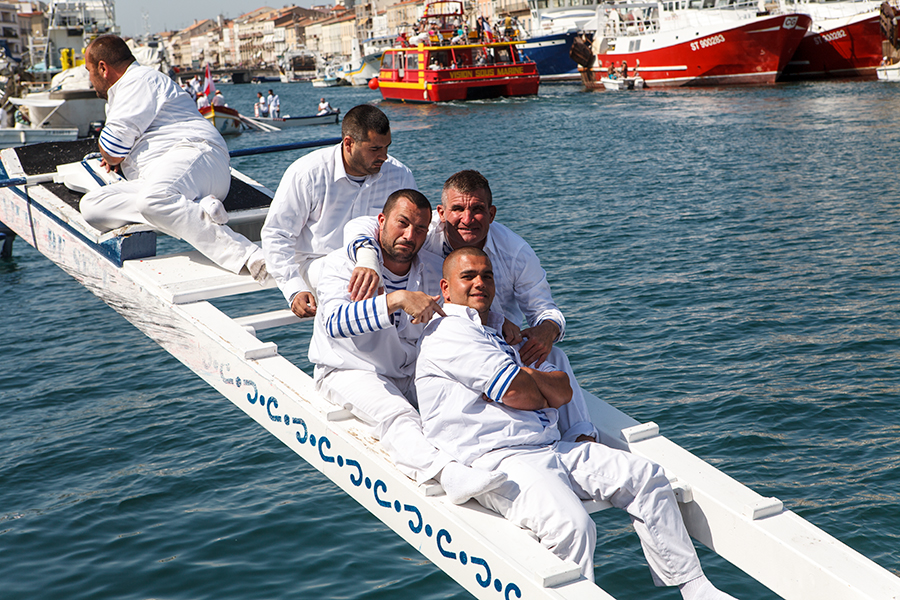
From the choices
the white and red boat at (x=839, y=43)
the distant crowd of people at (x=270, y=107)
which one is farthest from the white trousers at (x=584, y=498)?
the white and red boat at (x=839, y=43)

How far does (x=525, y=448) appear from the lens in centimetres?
361

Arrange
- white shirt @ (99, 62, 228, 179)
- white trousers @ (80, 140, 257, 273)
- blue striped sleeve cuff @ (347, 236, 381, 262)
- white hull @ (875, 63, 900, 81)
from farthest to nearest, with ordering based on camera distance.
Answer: white hull @ (875, 63, 900, 81) → white shirt @ (99, 62, 228, 179) → white trousers @ (80, 140, 257, 273) → blue striped sleeve cuff @ (347, 236, 381, 262)

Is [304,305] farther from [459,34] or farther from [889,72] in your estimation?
[459,34]

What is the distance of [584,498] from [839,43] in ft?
143

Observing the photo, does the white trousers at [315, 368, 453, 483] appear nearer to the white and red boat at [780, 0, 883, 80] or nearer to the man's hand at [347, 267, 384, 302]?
the man's hand at [347, 267, 384, 302]

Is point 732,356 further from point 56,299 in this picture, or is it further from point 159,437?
point 56,299

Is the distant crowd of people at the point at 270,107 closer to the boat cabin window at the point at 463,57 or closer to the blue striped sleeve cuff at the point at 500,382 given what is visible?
the boat cabin window at the point at 463,57

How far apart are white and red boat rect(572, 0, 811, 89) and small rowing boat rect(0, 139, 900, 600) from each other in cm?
3834

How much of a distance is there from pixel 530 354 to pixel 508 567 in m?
1.18

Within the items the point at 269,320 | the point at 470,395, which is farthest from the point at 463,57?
the point at 470,395

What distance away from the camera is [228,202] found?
7.68m

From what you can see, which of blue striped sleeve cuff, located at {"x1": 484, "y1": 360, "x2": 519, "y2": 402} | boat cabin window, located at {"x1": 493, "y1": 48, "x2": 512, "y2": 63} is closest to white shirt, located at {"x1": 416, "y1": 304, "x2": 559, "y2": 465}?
blue striped sleeve cuff, located at {"x1": 484, "y1": 360, "x2": 519, "y2": 402}

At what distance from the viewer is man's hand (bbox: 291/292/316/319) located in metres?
5.13

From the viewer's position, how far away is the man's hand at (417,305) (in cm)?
369
